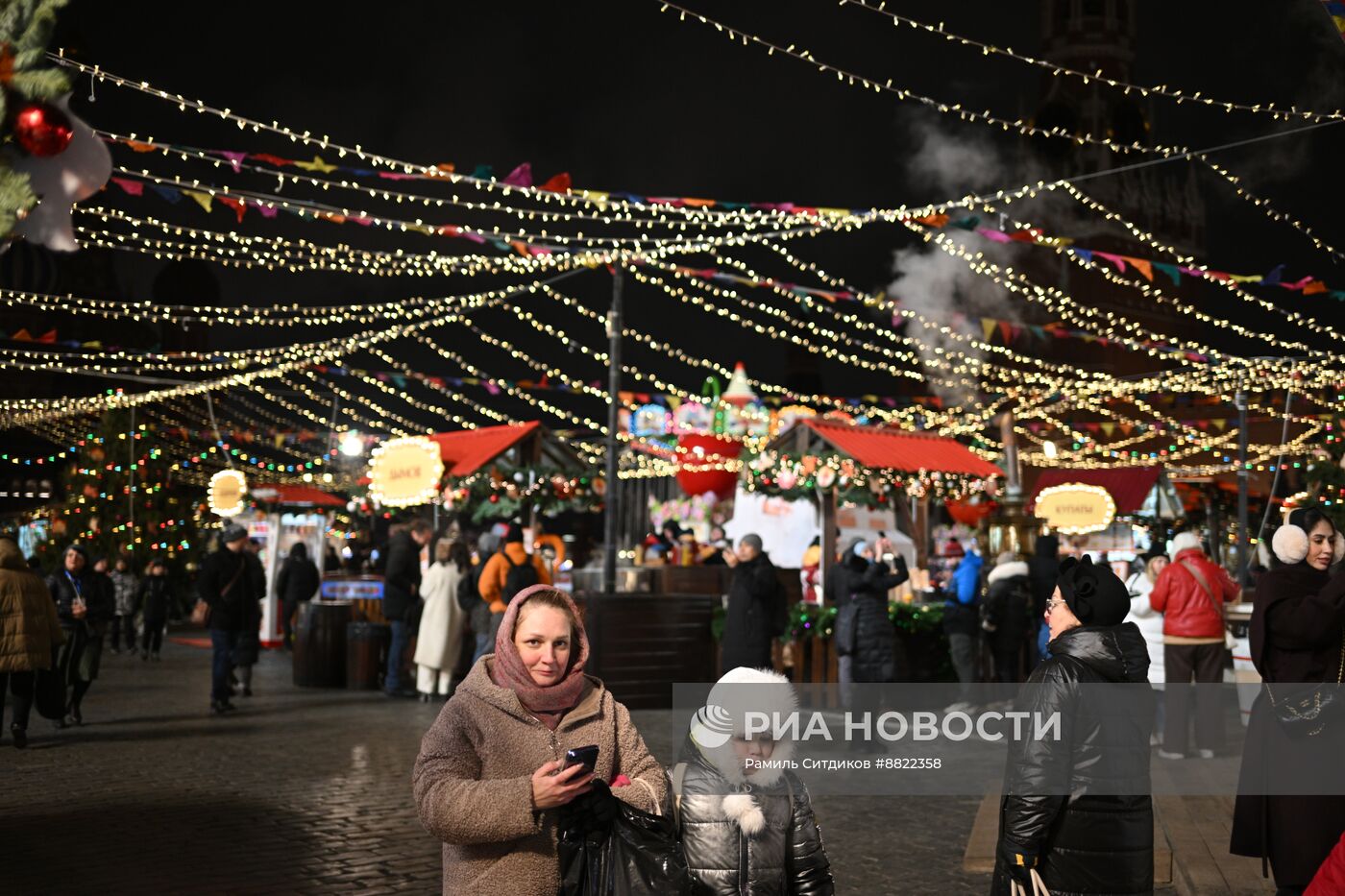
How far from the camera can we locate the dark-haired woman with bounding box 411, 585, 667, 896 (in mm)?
3395

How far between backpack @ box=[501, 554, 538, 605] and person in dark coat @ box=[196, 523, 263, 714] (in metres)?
2.46

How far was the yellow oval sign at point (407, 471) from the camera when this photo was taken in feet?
55.0

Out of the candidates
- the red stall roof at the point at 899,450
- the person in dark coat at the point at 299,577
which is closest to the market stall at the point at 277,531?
the person in dark coat at the point at 299,577

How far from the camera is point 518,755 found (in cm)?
350

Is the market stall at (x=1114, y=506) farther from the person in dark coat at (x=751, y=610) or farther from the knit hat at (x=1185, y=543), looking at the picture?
the person in dark coat at (x=751, y=610)

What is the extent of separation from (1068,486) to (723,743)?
19798 millimetres

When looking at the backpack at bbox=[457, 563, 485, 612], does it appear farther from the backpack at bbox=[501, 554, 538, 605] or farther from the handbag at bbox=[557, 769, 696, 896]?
the handbag at bbox=[557, 769, 696, 896]

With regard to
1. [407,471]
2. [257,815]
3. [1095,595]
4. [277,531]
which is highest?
[407,471]

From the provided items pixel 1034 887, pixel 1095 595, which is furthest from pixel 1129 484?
pixel 1034 887

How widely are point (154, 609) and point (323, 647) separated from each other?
4753 mm

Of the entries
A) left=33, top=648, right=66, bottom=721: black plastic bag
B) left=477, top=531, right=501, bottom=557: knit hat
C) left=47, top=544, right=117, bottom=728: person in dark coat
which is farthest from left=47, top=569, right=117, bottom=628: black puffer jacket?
left=477, top=531, right=501, bottom=557: knit hat

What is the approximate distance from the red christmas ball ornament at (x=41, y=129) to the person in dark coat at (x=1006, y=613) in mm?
10472

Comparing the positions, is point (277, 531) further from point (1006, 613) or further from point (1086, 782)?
point (1086, 782)

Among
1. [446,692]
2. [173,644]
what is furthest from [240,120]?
[173,644]
